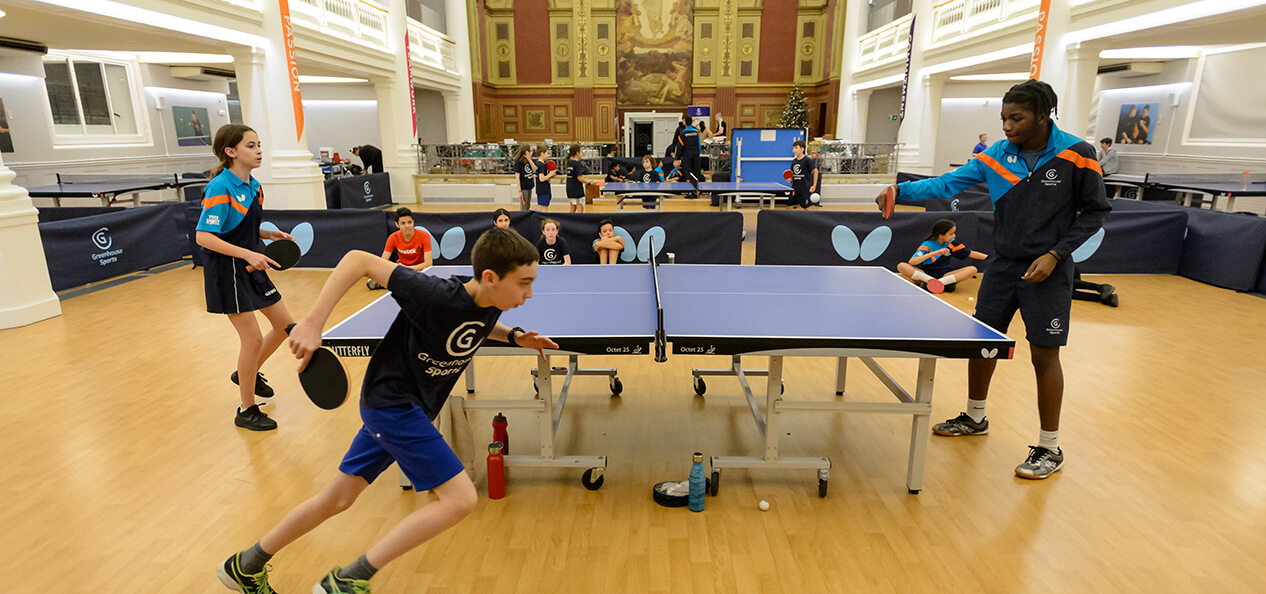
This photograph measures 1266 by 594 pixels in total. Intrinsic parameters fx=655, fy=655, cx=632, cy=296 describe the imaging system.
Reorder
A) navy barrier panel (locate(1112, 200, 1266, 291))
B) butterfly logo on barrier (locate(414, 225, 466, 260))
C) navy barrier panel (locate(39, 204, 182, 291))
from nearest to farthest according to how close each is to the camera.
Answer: navy barrier panel (locate(1112, 200, 1266, 291))
navy barrier panel (locate(39, 204, 182, 291))
butterfly logo on barrier (locate(414, 225, 466, 260))

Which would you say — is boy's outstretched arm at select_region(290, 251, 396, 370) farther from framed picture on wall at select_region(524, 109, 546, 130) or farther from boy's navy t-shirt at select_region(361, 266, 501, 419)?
framed picture on wall at select_region(524, 109, 546, 130)

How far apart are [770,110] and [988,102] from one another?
24.9ft

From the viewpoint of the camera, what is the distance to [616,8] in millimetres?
24953

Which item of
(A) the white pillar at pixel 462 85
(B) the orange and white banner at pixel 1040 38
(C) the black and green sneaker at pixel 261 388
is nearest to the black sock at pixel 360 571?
(C) the black and green sneaker at pixel 261 388

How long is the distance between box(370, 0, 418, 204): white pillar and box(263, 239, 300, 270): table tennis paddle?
49.5ft

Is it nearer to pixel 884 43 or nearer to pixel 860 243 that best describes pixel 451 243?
pixel 860 243

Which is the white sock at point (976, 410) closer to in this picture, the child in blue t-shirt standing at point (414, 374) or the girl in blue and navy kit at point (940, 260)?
the child in blue t-shirt standing at point (414, 374)

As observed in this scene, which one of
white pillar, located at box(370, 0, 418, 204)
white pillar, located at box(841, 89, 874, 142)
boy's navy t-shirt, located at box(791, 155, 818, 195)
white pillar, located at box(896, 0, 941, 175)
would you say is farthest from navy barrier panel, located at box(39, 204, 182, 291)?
white pillar, located at box(841, 89, 874, 142)

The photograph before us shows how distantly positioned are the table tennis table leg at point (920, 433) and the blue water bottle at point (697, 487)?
1139mm

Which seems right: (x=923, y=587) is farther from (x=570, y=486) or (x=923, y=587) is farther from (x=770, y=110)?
(x=770, y=110)

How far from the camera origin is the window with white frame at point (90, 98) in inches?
579

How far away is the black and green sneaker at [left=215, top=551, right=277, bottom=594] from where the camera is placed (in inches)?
96.3

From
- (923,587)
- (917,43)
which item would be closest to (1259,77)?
(917,43)

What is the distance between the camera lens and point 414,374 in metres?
2.27
